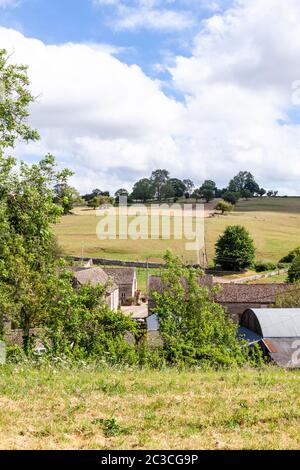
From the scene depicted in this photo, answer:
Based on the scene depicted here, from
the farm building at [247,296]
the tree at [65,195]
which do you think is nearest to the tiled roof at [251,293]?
the farm building at [247,296]

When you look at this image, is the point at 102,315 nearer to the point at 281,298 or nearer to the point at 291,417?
Answer: the point at 291,417

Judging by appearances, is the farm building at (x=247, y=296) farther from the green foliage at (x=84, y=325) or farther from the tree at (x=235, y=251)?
the tree at (x=235, y=251)

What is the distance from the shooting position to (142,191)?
14912 cm

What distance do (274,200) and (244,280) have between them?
89.6 metres

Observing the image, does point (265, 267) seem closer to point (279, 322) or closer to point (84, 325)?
point (279, 322)

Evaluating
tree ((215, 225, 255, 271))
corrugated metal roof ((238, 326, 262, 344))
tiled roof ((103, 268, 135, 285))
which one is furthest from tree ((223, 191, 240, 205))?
corrugated metal roof ((238, 326, 262, 344))

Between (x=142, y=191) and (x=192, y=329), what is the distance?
133 m

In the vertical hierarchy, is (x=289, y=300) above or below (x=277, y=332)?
below

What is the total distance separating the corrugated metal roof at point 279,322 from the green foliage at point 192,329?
1099 cm

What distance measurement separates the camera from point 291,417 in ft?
27.8

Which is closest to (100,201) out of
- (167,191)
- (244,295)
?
(167,191)

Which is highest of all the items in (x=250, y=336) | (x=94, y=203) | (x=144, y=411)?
(x=94, y=203)

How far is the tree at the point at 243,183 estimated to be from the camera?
600ft
